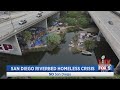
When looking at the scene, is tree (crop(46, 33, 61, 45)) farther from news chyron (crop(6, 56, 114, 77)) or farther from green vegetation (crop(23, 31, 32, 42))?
news chyron (crop(6, 56, 114, 77))

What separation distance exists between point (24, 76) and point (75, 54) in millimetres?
13782

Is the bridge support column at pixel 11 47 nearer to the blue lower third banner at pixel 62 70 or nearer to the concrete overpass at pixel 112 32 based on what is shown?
the concrete overpass at pixel 112 32

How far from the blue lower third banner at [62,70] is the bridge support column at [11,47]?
50.1 feet

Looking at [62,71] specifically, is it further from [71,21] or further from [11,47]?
[11,47]

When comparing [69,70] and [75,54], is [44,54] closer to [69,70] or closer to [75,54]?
[75,54]

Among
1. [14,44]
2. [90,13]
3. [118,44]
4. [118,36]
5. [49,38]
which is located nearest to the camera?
[118,44]

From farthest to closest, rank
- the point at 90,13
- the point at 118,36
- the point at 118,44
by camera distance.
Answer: the point at 90,13 → the point at 118,36 → the point at 118,44

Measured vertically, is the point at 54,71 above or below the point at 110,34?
above

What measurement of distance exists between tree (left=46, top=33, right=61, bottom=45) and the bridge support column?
16.6 ft

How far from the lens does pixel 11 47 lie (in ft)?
113

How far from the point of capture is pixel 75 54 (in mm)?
31094

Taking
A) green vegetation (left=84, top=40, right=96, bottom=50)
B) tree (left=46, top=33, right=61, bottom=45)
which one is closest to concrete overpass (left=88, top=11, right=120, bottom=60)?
green vegetation (left=84, top=40, right=96, bottom=50)

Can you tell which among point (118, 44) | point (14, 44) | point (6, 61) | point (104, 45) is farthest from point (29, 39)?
point (118, 44)

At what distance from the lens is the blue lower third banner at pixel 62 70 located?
18312 mm
